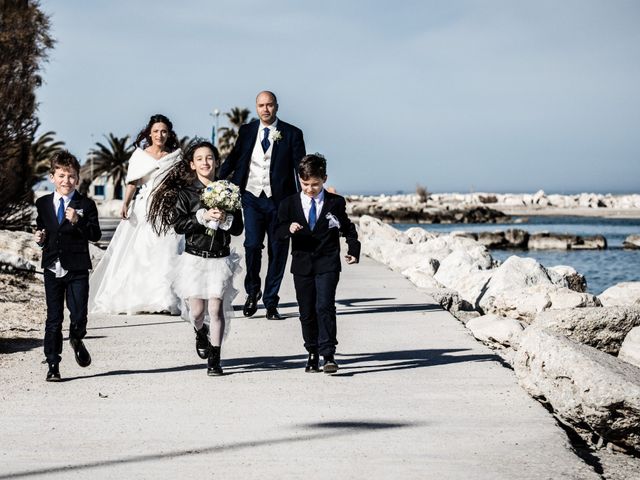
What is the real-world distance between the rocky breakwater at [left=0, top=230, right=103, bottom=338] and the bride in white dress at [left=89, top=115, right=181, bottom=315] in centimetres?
84

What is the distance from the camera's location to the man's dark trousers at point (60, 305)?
7086mm

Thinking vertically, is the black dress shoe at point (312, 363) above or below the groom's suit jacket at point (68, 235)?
below

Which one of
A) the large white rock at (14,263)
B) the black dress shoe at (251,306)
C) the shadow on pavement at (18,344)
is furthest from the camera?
the large white rock at (14,263)

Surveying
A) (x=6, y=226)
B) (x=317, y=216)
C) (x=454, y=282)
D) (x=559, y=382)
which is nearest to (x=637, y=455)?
(x=559, y=382)

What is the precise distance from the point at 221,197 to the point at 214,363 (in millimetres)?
1258

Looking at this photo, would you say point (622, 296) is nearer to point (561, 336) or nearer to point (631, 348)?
point (631, 348)

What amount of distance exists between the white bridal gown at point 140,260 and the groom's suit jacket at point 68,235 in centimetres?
317

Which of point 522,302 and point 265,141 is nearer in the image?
point 265,141

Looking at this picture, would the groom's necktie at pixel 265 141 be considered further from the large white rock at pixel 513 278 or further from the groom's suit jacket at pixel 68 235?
the large white rock at pixel 513 278

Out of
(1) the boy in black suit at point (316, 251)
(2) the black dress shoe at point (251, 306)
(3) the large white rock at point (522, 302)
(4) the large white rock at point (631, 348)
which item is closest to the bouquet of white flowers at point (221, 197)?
(1) the boy in black suit at point (316, 251)

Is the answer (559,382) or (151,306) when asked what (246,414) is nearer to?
(559,382)

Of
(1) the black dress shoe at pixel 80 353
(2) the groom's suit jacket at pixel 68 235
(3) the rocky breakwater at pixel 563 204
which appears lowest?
(3) the rocky breakwater at pixel 563 204

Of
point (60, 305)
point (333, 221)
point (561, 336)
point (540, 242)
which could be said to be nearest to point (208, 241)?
point (333, 221)

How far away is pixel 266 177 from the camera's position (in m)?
10.4
